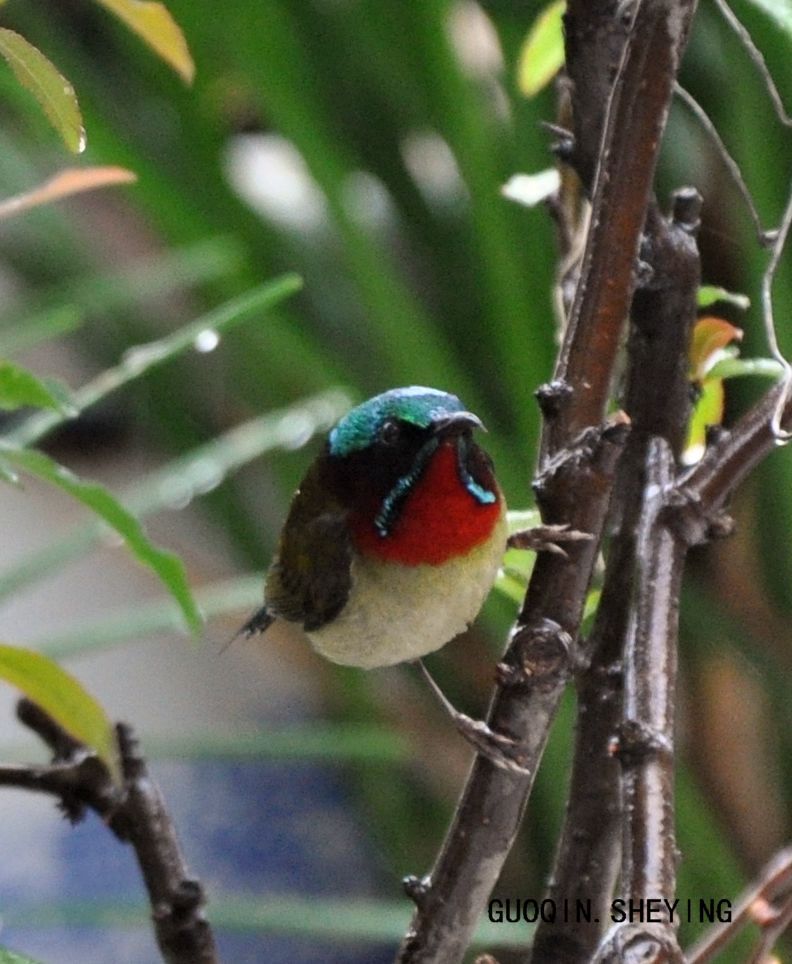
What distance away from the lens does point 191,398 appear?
66.0 inches

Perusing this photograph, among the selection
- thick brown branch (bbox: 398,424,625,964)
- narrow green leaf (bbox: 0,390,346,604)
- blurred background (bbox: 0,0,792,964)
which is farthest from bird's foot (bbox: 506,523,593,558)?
blurred background (bbox: 0,0,792,964)

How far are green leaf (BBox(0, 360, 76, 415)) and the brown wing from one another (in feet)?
0.46

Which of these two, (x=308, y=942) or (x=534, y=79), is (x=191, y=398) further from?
(x=534, y=79)

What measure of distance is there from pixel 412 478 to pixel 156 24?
0.64ft

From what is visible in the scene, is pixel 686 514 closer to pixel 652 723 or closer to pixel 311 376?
pixel 652 723

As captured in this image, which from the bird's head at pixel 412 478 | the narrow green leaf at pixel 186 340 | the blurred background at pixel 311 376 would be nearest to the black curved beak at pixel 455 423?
the bird's head at pixel 412 478

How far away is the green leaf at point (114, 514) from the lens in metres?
0.44

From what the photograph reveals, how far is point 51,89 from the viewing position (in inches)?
14.9

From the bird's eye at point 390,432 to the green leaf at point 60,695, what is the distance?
0.47ft

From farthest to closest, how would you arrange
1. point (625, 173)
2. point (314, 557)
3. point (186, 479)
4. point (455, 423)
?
point (186, 479), point (314, 557), point (455, 423), point (625, 173)

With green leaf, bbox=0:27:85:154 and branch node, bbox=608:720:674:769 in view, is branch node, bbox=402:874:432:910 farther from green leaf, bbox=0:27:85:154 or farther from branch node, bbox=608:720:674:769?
green leaf, bbox=0:27:85:154

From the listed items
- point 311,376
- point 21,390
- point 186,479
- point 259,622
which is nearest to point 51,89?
point 21,390

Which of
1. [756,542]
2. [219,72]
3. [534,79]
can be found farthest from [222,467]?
[219,72]

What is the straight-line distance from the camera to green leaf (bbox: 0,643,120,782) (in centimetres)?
43
